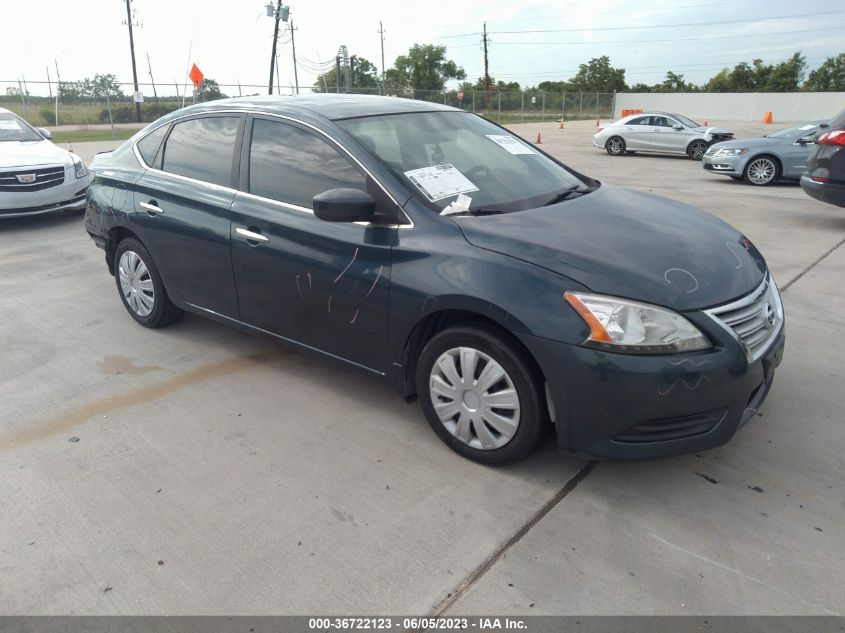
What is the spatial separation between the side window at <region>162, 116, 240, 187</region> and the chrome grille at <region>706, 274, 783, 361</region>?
9.22 feet

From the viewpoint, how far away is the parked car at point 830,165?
757 centimetres

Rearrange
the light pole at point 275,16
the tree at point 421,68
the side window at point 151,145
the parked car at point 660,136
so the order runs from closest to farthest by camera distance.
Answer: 1. the side window at point 151,145
2. the parked car at point 660,136
3. the light pole at point 275,16
4. the tree at point 421,68

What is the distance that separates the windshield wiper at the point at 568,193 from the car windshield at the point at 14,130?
876cm

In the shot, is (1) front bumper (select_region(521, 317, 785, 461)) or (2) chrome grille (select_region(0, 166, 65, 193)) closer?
(1) front bumper (select_region(521, 317, 785, 461))

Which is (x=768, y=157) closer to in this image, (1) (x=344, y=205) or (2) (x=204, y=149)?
(2) (x=204, y=149)

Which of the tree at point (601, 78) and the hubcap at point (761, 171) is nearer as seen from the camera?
the hubcap at point (761, 171)

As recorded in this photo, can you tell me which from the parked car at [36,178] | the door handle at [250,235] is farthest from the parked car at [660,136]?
the door handle at [250,235]

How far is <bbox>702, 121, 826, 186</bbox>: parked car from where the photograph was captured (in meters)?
11.8

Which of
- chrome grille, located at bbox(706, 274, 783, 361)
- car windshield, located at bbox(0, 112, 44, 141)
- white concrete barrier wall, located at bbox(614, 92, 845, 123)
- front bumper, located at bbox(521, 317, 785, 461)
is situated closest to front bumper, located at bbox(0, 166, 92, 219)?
car windshield, located at bbox(0, 112, 44, 141)

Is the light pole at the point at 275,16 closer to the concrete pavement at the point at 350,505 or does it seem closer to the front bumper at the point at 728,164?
the front bumper at the point at 728,164

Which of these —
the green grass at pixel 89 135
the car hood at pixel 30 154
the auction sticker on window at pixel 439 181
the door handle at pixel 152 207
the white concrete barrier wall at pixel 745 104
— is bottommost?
the door handle at pixel 152 207

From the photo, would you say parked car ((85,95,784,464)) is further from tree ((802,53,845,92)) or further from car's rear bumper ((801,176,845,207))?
tree ((802,53,845,92))

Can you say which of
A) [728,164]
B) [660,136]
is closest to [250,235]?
[728,164]

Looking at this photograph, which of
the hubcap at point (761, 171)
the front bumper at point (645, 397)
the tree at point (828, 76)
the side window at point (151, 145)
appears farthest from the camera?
the tree at point (828, 76)
